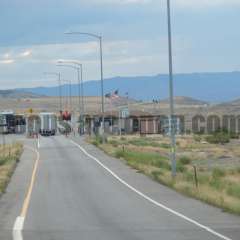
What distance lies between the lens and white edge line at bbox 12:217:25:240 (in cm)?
1683

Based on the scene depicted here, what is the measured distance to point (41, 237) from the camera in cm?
1675

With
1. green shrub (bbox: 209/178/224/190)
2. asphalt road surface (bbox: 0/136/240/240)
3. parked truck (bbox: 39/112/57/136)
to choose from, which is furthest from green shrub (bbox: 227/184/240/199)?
parked truck (bbox: 39/112/57/136)

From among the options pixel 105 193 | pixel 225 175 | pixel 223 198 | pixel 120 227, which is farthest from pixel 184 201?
pixel 225 175

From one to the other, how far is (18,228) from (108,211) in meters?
5.40

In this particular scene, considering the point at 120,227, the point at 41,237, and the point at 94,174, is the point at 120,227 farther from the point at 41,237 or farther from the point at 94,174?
the point at 94,174

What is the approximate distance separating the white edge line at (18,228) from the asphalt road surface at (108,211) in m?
0.05

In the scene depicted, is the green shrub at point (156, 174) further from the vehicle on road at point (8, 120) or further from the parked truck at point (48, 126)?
the parked truck at point (48, 126)

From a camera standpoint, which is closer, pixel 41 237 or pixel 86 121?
pixel 41 237

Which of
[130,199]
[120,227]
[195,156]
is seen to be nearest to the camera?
[120,227]

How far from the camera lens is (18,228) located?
18.8 m

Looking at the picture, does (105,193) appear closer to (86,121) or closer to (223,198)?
(223,198)

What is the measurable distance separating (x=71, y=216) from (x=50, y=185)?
14.0 metres

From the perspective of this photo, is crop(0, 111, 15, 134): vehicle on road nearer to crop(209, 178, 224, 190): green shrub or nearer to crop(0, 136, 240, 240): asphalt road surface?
crop(0, 136, 240, 240): asphalt road surface

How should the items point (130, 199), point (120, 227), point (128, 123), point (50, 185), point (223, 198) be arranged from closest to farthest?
point (120, 227) < point (223, 198) < point (130, 199) < point (50, 185) < point (128, 123)
